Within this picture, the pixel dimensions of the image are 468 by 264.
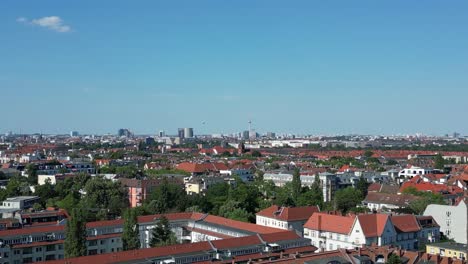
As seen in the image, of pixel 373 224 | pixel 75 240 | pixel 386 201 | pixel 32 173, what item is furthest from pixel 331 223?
pixel 32 173

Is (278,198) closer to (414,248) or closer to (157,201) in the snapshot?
(157,201)

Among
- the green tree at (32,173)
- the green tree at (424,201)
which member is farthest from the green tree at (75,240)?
the green tree at (32,173)

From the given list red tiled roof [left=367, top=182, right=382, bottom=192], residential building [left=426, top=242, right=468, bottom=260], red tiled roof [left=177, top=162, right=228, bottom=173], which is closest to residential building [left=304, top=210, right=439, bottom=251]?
residential building [left=426, top=242, right=468, bottom=260]

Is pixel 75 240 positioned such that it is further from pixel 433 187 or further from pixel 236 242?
pixel 433 187

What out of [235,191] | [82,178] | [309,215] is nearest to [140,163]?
[82,178]

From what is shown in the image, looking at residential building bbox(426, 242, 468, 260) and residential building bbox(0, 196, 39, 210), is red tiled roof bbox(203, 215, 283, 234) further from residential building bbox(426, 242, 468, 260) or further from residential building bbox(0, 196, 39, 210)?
residential building bbox(0, 196, 39, 210)

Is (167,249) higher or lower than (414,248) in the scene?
higher
